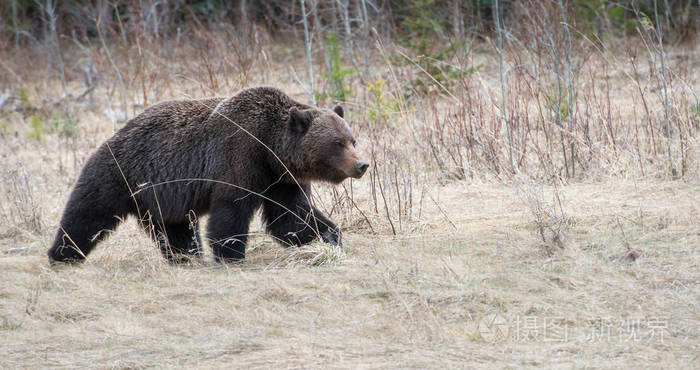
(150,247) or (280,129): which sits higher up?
(280,129)

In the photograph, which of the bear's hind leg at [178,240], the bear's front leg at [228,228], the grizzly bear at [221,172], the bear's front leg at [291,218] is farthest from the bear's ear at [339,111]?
the bear's hind leg at [178,240]

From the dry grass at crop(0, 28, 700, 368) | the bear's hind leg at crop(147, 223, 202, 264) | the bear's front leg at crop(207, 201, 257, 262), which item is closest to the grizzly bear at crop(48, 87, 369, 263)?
the bear's front leg at crop(207, 201, 257, 262)

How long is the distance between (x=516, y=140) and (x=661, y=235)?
342 cm

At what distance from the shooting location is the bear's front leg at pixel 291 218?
6969mm

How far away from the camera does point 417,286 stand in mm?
5359


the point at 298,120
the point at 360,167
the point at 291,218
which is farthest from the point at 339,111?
the point at 291,218

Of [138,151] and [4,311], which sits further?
[138,151]

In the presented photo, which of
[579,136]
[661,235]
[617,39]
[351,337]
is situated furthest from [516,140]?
[617,39]

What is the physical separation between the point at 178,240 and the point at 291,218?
1.22 metres

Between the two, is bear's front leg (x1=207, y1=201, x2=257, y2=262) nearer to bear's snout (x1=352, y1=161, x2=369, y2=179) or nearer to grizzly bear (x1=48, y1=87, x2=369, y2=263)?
grizzly bear (x1=48, y1=87, x2=369, y2=263)

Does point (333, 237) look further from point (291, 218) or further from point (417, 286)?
point (417, 286)

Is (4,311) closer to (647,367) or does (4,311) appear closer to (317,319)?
(317,319)

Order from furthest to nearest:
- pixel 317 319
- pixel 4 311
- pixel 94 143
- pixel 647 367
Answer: pixel 94 143
pixel 4 311
pixel 317 319
pixel 647 367

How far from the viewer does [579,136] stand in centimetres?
911
